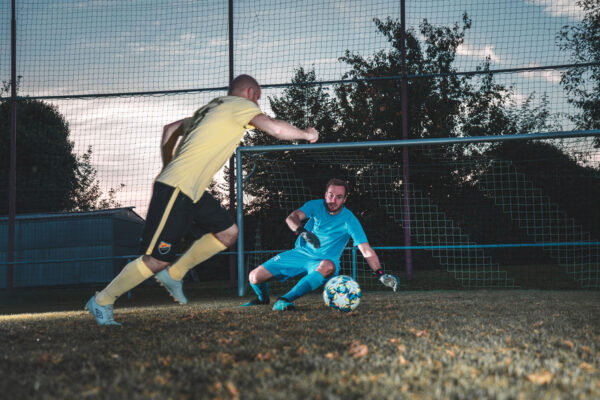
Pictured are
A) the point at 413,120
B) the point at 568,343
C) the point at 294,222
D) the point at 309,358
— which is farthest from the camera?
the point at 413,120

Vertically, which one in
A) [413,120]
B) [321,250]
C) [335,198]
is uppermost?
[413,120]

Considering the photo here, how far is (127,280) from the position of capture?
12.5 ft

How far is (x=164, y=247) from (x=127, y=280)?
14.6 inches

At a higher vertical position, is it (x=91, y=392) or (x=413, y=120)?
(x=413, y=120)

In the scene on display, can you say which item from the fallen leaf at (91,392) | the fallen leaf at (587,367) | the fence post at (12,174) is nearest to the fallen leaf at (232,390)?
the fallen leaf at (91,392)

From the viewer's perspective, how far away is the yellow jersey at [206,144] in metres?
3.76

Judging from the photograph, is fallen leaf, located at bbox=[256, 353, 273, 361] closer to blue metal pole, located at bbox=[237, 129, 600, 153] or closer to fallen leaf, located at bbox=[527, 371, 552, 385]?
fallen leaf, located at bbox=[527, 371, 552, 385]

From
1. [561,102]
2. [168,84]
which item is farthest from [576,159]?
[168,84]

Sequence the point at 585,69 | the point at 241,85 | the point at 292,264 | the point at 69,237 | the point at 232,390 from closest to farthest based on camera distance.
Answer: the point at 232,390 < the point at 241,85 < the point at 292,264 < the point at 585,69 < the point at 69,237

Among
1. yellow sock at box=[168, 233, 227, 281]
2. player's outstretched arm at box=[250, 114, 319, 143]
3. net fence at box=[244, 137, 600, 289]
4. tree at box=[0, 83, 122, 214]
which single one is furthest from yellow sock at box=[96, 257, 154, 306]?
tree at box=[0, 83, 122, 214]

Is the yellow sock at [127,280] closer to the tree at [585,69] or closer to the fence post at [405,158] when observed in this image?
the fence post at [405,158]

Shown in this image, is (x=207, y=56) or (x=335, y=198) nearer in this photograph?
(x=335, y=198)

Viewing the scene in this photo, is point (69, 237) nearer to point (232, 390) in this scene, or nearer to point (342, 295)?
point (342, 295)

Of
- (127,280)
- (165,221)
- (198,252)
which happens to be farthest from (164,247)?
(198,252)
